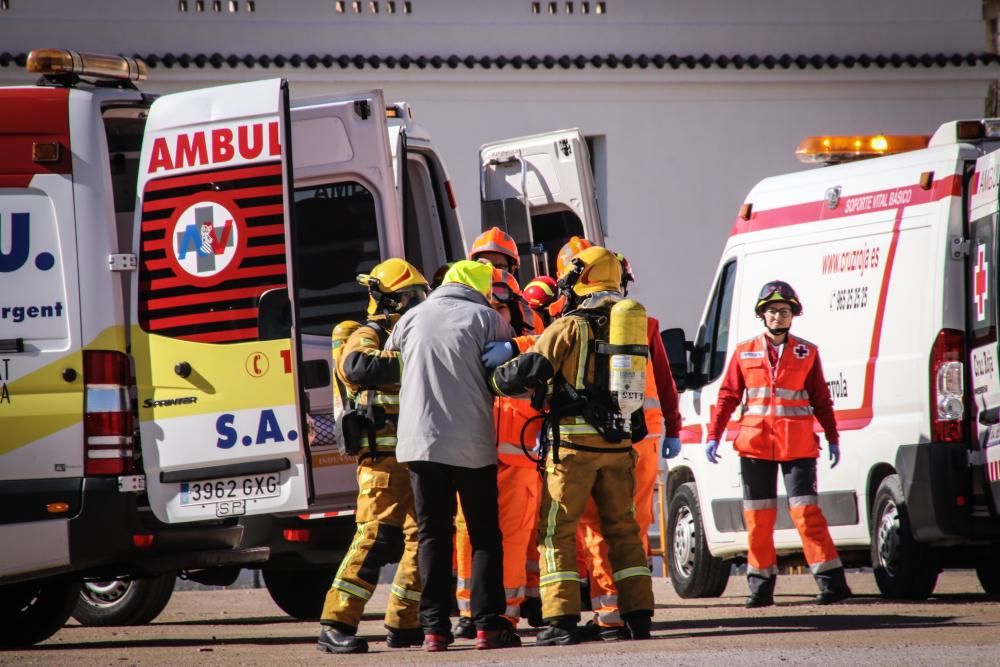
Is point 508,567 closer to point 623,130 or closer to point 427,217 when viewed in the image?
point 427,217

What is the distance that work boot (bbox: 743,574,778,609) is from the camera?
11820 mm

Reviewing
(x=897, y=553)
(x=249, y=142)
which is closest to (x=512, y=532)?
(x=249, y=142)

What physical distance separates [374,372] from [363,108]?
1641 mm

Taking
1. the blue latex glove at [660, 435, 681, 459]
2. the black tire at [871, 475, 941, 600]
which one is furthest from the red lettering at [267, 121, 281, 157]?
the black tire at [871, 475, 941, 600]

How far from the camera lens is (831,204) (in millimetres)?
12352

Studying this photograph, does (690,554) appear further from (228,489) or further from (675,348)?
(228,489)

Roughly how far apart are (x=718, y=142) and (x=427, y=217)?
1138cm

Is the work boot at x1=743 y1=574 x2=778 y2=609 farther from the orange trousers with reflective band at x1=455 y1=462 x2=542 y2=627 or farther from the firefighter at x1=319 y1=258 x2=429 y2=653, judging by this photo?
the firefighter at x1=319 y1=258 x2=429 y2=653

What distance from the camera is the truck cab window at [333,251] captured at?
10.8 meters

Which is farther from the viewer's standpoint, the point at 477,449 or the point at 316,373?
the point at 316,373

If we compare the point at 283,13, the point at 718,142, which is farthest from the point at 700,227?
the point at 283,13

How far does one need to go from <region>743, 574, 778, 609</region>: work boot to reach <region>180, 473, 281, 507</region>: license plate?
321cm

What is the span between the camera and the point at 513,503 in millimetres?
10320

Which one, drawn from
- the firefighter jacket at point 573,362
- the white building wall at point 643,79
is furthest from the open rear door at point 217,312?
the white building wall at point 643,79
